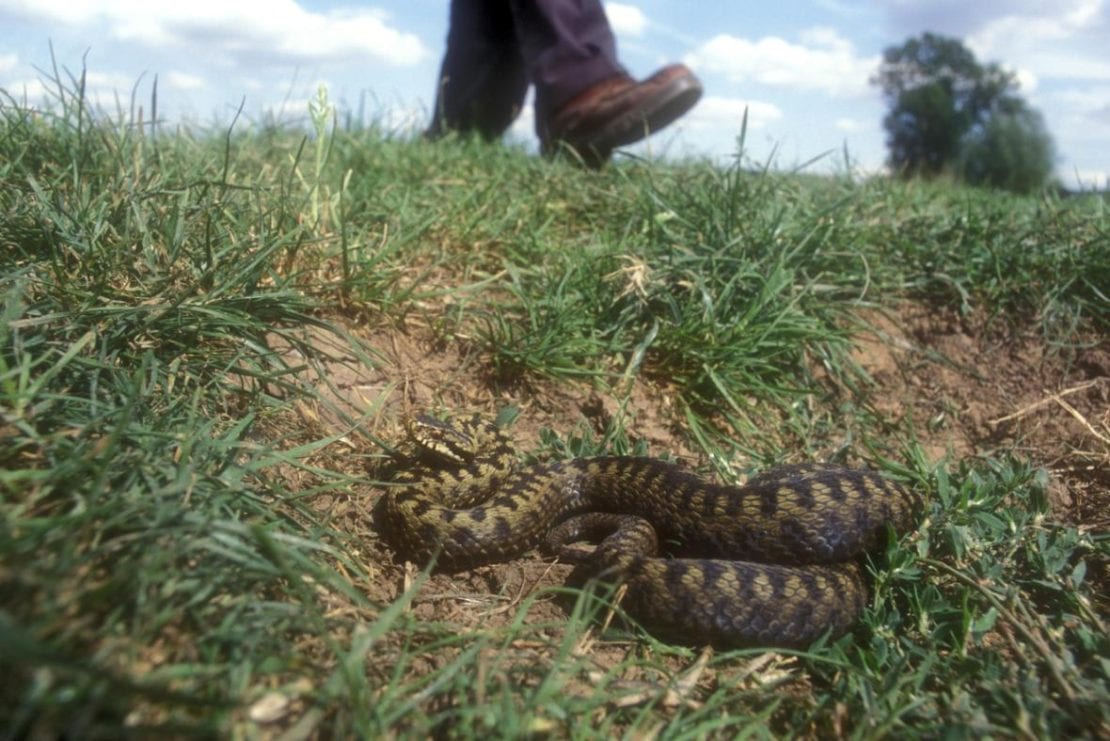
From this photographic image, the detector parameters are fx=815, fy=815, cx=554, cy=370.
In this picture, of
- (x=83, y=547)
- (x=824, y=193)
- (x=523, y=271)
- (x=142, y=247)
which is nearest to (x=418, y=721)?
(x=83, y=547)

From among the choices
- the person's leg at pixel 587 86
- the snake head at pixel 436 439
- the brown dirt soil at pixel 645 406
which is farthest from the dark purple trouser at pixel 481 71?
the snake head at pixel 436 439

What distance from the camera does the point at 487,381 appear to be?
3912 mm

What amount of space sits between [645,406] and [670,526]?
755mm

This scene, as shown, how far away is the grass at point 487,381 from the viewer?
5.89 ft

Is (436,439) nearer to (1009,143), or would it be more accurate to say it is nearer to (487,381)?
(487,381)

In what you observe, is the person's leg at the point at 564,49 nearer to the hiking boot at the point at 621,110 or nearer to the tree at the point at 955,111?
the hiking boot at the point at 621,110

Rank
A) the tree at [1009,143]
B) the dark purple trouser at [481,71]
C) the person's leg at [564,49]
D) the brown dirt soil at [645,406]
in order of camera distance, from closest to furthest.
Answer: the brown dirt soil at [645,406] < the person's leg at [564,49] < the dark purple trouser at [481,71] < the tree at [1009,143]

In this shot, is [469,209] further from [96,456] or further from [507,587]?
[96,456]

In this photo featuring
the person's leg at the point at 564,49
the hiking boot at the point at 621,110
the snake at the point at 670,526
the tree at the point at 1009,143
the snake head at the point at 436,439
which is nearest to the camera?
the snake at the point at 670,526

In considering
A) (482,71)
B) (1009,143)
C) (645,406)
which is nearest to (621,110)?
(482,71)

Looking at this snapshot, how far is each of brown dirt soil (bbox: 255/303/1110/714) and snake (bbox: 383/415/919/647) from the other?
0.14m

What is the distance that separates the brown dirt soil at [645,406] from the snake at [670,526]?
0.47 ft

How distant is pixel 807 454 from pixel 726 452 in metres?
0.38

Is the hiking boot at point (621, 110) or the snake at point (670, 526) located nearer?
the snake at point (670, 526)
